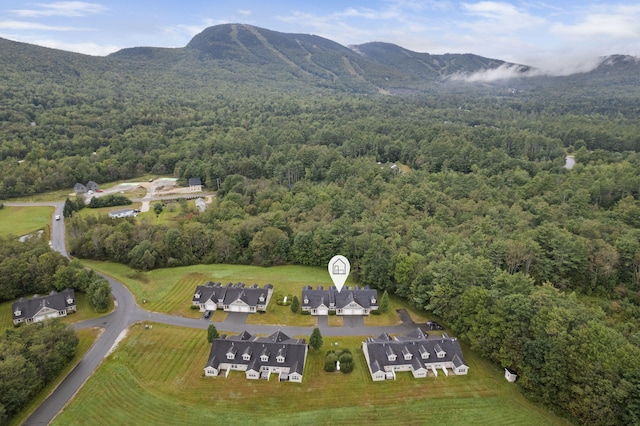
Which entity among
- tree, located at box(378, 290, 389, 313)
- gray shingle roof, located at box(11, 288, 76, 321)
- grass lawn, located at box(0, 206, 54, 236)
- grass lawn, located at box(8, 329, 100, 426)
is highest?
grass lawn, located at box(0, 206, 54, 236)

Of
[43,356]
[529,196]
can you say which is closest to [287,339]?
[43,356]

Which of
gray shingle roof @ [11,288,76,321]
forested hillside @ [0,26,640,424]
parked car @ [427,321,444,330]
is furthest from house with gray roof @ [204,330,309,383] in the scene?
gray shingle roof @ [11,288,76,321]

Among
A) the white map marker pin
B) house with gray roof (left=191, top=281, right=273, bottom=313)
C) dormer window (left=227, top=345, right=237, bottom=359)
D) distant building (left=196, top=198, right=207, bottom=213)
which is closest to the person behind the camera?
dormer window (left=227, top=345, right=237, bottom=359)

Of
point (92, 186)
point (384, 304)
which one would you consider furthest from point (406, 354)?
point (92, 186)

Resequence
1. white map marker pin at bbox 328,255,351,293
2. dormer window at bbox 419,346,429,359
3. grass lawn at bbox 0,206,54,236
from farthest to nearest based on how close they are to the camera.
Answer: grass lawn at bbox 0,206,54,236 → white map marker pin at bbox 328,255,351,293 → dormer window at bbox 419,346,429,359

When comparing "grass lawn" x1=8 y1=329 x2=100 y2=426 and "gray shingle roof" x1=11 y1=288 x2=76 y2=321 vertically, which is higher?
"gray shingle roof" x1=11 y1=288 x2=76 y2=321

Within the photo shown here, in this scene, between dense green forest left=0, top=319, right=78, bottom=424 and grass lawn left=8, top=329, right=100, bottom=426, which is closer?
dense green forest left=0, top=319, right=78, bottom=424

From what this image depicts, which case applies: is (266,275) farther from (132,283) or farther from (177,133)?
(177,133)

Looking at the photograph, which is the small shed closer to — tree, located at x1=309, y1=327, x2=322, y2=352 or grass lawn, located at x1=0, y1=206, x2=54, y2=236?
tree, located at x1=309, y1=327, x2=322, y2=352
